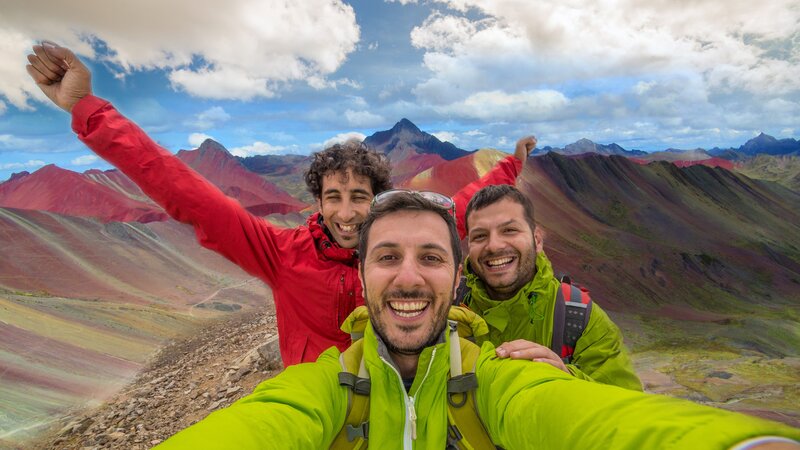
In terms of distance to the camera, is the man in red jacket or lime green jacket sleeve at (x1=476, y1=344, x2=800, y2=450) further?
the man in red jacket

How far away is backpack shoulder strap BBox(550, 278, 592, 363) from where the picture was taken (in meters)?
2.84

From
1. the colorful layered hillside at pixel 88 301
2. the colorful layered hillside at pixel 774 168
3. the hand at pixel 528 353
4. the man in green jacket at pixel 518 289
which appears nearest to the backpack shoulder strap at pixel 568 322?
the man in green jacket at pixel 518 289

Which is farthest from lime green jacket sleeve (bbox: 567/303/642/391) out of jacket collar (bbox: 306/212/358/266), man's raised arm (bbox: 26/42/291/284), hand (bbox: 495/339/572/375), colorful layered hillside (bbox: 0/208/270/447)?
colorful layered hillside (bbox: 0/208/270/447)

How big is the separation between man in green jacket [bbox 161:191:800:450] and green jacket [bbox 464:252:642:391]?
0.77 m

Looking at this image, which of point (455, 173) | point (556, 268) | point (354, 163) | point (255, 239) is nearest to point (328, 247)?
point (255, 239)

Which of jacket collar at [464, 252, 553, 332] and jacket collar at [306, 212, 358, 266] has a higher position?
jacket collar at [306, 212, 358, 266]

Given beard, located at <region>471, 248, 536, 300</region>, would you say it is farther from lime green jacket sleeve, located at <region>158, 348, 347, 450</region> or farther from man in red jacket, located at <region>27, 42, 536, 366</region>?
lime green jacket sleeve, located at <region>158, 348, 347, 450</region>

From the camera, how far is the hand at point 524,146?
4.60 m

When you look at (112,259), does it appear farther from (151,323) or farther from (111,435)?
(111,435)

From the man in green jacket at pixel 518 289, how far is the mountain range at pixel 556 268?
18.4 ft

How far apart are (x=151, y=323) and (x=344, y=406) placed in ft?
38.7

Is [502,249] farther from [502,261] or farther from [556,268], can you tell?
[556,268]

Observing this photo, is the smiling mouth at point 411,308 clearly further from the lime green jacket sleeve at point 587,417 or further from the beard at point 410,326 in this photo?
the lime green jacket sleeve at point 587,417

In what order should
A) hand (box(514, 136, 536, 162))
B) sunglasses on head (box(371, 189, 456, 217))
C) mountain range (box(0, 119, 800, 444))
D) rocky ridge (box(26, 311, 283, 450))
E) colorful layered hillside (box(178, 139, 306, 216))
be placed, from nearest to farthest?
1. sunglasses on head (box(371, 189, 456, 217))
2. hand (box(514, 136, 536, 162))
3. rocky ridge (box(26, 311, 283, 450))
4. mountain range (box(0, 119, 800, 444))
5. colorful layered hillside (box(178, 139, 306, 216))
